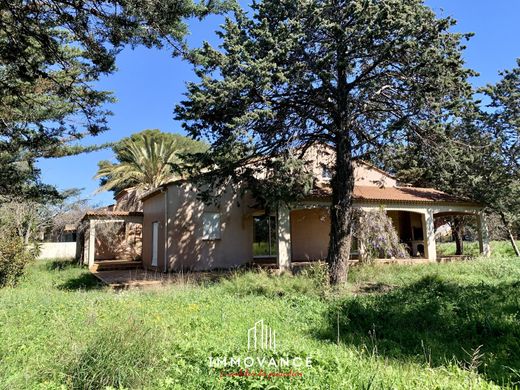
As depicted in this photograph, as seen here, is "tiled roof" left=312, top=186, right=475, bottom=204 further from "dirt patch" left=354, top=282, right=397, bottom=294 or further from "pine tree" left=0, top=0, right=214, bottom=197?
"pine tree" left=0, top=0, right=214, bottom=197

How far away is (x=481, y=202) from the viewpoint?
2098cm

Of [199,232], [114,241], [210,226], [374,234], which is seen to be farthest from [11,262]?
[374,234]

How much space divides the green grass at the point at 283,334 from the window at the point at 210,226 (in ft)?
19.2

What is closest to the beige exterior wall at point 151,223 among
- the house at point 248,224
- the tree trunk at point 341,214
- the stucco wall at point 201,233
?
the house at point 248,224

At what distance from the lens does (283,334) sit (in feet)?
21.7

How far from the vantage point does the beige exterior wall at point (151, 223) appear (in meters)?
18.3

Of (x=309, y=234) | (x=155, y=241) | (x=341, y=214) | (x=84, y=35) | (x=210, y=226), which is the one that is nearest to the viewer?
(x=84, y=35)

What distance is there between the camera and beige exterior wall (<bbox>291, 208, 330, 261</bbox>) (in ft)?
68.0

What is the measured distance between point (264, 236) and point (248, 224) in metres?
1.22

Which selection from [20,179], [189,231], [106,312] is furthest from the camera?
[189,231]

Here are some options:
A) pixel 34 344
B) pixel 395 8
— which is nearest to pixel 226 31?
pixel 395 8

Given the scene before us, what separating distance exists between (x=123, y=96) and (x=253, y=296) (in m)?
6.27

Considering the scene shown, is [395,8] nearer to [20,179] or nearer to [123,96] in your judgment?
[123,96]

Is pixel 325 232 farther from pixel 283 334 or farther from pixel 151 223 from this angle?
pixel 283 334
